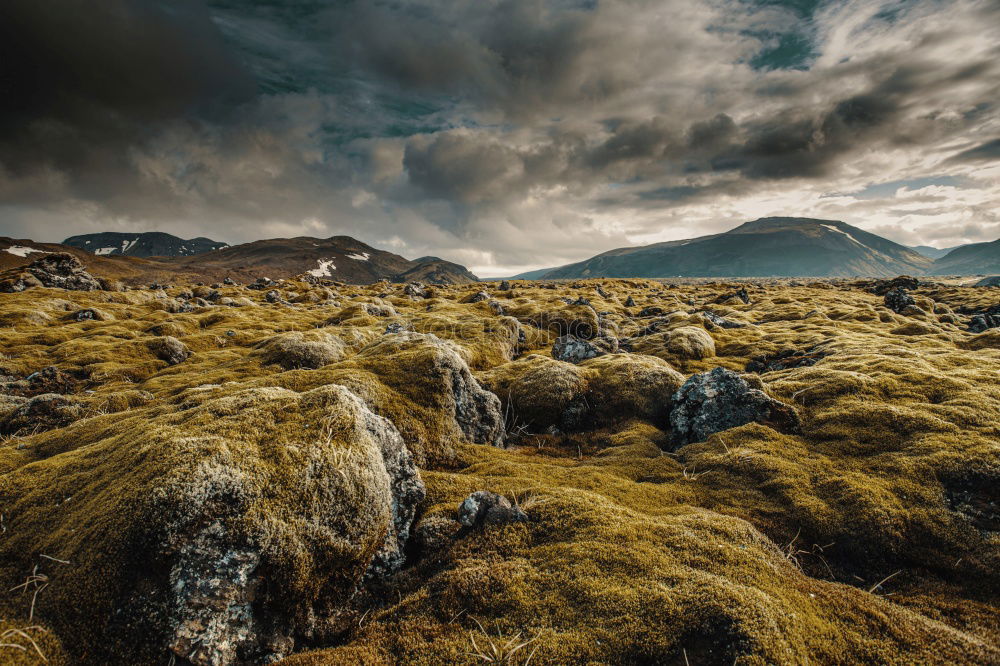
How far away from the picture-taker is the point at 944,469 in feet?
31.9

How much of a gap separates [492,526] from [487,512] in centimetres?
33

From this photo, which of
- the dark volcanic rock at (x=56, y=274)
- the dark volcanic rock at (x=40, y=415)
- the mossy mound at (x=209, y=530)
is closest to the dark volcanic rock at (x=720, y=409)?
the mossy mound at (x=209, y=530)

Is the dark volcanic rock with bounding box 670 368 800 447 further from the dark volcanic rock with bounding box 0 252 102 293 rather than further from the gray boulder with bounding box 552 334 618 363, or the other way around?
the dark volcanic rock with bounding box 0 252 102 293

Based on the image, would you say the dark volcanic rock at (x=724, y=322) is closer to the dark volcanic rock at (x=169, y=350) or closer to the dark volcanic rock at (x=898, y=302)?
the dark volcanic rock at (x=898, y=302)

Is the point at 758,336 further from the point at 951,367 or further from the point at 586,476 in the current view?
the point at 586,476

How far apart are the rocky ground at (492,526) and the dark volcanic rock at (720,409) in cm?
8

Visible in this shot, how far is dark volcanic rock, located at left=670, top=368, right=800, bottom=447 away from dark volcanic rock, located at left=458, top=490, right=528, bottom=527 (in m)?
8.49

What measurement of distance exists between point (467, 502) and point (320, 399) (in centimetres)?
407

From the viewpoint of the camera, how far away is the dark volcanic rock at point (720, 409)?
1379 centimetres

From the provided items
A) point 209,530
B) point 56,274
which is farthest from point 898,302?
point 56,274

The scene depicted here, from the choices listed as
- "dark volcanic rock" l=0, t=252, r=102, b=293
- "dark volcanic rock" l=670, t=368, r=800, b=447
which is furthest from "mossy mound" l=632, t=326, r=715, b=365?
"dark volcanic rock" l=0, t=252, r=102, b=293

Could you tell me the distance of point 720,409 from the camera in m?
14.4

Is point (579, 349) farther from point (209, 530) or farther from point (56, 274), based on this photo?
point (56, 274)

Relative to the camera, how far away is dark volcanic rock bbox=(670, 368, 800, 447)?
1379 centimetres
